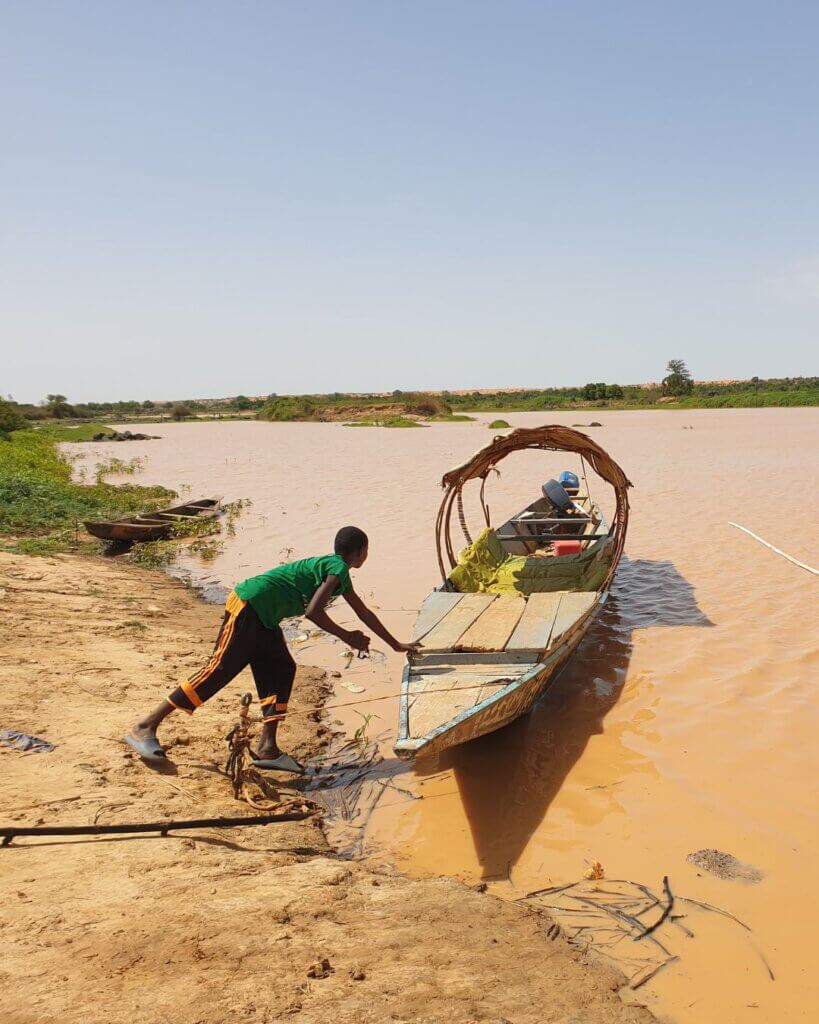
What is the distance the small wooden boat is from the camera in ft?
33.2

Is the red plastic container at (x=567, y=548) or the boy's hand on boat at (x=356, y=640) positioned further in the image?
the red plastic container at (x=567, y=548)

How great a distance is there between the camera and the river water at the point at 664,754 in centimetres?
309

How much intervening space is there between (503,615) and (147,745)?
281cm

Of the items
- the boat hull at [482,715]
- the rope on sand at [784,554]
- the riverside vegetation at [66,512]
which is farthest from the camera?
the riverside vegetation at [66,512]

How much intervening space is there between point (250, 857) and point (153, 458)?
26718mm

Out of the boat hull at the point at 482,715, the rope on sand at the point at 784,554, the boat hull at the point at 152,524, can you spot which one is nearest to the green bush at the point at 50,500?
the boat hull at the point at 152,524

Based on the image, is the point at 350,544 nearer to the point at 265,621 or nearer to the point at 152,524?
the point at 265,621

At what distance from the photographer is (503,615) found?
5.57 m

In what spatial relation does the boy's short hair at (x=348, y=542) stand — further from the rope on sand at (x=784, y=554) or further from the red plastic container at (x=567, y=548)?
the rope on sand at (x=784, y=554)

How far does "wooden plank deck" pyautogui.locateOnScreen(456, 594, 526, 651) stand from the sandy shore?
1656 millimetres

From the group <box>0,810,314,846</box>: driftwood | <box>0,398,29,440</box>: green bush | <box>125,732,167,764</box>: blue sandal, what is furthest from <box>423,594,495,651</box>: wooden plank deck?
<box>0,398,29,440</box>: green bush

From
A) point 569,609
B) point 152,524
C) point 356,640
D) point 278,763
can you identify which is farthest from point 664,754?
point 152,524

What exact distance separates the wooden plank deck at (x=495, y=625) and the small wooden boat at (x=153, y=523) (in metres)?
6.46

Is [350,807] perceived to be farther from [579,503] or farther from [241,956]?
[579,503]
